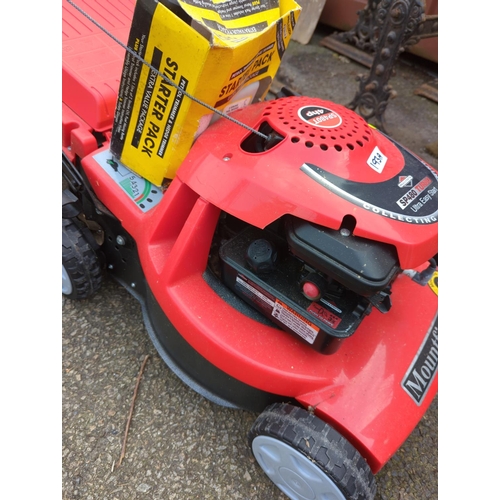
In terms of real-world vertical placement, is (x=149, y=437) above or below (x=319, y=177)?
below

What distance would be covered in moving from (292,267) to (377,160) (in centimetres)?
31

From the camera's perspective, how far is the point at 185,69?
902 millimetres

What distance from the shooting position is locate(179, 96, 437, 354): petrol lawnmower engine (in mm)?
833

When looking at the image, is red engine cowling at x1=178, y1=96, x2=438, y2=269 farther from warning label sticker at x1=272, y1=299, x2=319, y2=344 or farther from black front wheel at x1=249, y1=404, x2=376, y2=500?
black front wheel at x1=249, y1=404, x2=376, y2=500

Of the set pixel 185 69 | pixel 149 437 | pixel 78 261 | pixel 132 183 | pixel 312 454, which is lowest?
pixel 149 437

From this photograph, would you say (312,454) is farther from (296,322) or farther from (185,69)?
(185,69)

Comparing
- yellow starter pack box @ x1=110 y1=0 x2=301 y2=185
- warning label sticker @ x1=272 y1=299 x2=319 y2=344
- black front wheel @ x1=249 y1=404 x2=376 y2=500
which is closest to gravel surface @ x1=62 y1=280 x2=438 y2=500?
black front wheel @ x1=249 y1=404 x2=376 y2=500

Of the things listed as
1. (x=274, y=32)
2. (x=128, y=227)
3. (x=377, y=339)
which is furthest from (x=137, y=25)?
(x=377, y=339)

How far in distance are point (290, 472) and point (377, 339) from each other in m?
0.37

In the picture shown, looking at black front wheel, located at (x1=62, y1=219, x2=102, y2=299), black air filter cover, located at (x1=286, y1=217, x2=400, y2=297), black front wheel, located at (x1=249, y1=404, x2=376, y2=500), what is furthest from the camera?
black front wheel, located at (x1=62, y1=219, x2=102, y2=299)

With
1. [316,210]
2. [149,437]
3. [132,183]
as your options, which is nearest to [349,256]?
[316,210]

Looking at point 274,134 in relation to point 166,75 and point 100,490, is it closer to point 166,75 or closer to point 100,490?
point 166,75

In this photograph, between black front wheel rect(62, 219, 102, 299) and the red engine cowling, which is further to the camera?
black front wheel rect(62, 219, 102, 299)

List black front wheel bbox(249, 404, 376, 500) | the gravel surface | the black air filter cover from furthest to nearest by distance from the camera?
the gravel surface → black front wheel bbox(249, 404, 376, 500) → the black air filter cover
